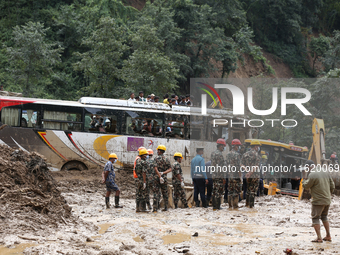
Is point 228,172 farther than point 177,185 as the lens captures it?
No

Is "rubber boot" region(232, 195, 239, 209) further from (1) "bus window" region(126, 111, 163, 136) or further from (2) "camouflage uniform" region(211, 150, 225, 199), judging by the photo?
(1) "bus window" region(126, 111, 163, 136)

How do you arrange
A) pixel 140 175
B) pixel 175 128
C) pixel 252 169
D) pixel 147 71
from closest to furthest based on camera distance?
pixel 140 175
pixel 252 169
pixel 175 128
pixel 147 71

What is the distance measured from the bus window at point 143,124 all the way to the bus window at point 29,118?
365 centimetres

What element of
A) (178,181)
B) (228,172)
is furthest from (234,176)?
(178,181)

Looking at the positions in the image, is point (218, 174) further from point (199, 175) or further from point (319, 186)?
point (319, 186)

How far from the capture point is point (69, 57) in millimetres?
29953

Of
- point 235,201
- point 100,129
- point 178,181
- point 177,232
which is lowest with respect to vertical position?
point 177,232

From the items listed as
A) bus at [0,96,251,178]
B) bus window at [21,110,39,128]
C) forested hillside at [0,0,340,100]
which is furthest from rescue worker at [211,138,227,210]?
forested hillside at [0,0,340,100]

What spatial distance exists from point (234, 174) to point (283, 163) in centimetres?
480

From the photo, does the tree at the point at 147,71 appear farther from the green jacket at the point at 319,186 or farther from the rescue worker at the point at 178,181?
the green jacket at the point at 319,186

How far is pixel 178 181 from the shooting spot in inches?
449

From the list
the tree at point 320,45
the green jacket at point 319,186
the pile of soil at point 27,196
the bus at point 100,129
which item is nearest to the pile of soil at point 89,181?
the bus at point 100,129

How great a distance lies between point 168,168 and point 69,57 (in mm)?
21122

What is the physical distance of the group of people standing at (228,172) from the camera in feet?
36.0
